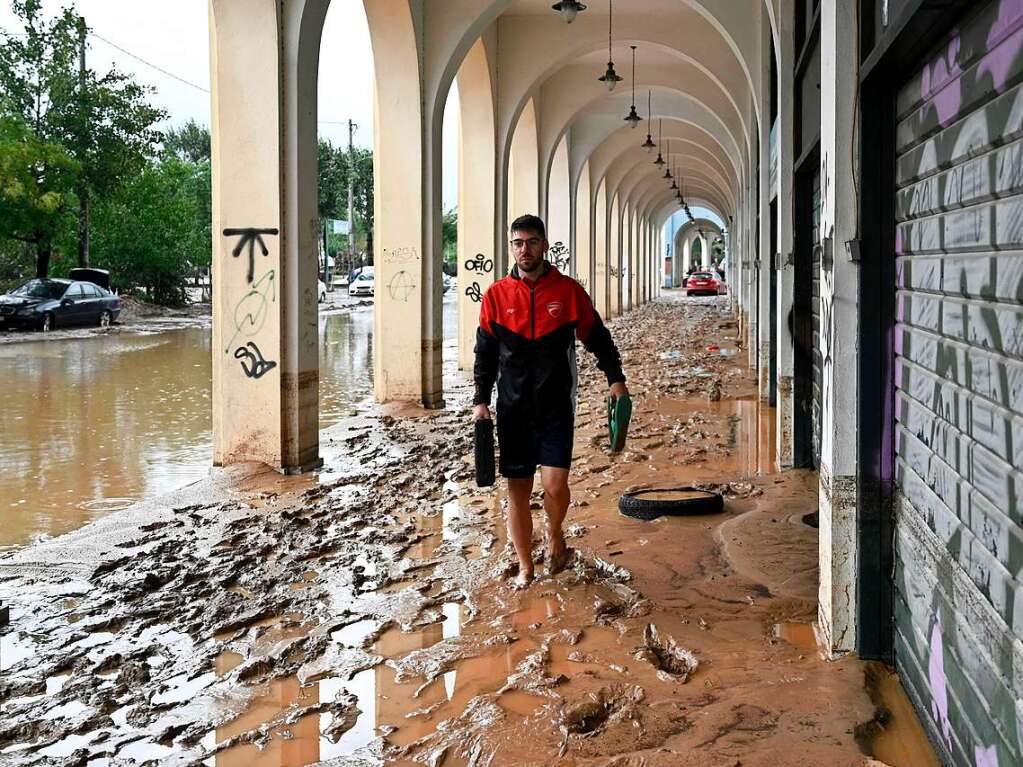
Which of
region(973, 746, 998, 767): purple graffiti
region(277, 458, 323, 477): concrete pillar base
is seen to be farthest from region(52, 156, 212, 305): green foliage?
region(973, 746, 998, 767): purple graffiti

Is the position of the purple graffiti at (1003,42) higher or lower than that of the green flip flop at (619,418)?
higher

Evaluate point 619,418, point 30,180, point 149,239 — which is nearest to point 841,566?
point 619,418

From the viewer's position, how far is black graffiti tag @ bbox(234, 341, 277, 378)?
931cm

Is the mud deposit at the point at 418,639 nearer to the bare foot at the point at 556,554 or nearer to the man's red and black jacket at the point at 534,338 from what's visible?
the bare foot at the point at 556,554

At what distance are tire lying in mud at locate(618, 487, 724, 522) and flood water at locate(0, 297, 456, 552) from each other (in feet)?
12.2

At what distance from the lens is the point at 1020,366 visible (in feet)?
8.88

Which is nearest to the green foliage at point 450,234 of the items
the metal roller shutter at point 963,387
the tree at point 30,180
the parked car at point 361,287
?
the parked car at point 361,287

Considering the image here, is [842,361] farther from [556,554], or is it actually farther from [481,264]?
[481,264]

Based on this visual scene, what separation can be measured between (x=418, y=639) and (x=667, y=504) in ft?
8.75

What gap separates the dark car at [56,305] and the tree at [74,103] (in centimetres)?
322

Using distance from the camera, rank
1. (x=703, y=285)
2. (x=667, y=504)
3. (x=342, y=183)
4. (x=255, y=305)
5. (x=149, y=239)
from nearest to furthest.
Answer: (x=667, y=504), (x=255, y=305), (x=149, y=239), (x=703, y=285), (x=342, y=183)

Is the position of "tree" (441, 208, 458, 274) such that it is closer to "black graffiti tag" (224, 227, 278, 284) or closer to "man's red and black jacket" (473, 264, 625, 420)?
"black graffiti tag" (224, 227, 278, 284)

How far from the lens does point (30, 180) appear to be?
26656mm

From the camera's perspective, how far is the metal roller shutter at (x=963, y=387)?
2.79 meters
